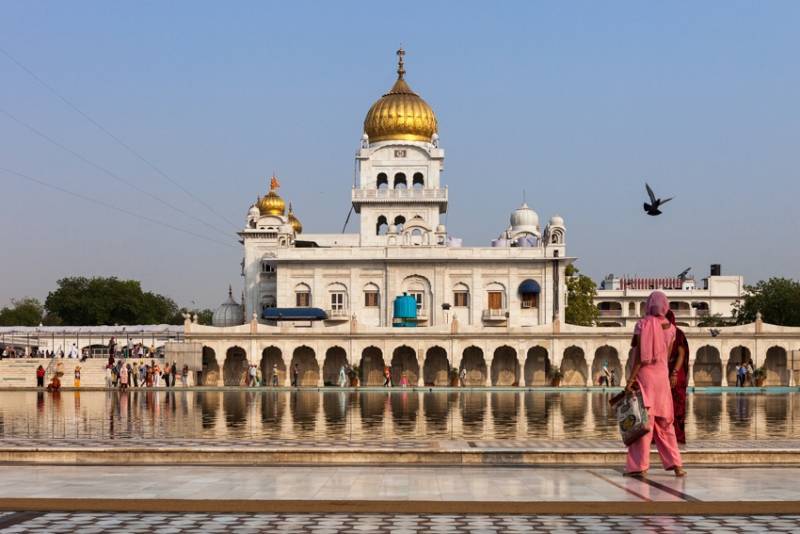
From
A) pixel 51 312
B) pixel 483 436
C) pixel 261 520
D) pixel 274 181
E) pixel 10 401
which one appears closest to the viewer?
pixel 261 520

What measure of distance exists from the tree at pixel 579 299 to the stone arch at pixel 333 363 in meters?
19.9

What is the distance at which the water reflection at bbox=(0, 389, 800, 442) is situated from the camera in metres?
21.9

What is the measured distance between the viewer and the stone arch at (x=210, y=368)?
2199 inches

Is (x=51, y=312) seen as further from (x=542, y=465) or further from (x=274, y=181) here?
(x=542, y=465)

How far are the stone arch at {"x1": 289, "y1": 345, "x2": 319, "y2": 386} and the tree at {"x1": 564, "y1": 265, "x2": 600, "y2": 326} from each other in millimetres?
21209

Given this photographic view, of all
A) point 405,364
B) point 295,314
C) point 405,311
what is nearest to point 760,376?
point 405,364

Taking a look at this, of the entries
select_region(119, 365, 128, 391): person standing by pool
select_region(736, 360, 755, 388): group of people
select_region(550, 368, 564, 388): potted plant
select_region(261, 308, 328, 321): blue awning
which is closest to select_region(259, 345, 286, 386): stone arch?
select_region(261, 308, 328, 321): blue awning

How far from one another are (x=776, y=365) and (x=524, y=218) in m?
23.1

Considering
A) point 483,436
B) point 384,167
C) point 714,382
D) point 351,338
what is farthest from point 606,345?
point 483,436

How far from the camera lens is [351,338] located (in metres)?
54.9

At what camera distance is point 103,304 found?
9656cm

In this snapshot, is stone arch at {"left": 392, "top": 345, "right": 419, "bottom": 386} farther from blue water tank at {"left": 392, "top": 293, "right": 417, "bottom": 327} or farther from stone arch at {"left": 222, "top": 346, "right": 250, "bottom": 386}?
stone arch at {"left": 222, "top": 346, "right": 250, "bottom": 386}

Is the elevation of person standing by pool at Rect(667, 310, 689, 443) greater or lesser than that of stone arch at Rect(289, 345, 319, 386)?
greater

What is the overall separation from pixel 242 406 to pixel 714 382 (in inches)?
1233
